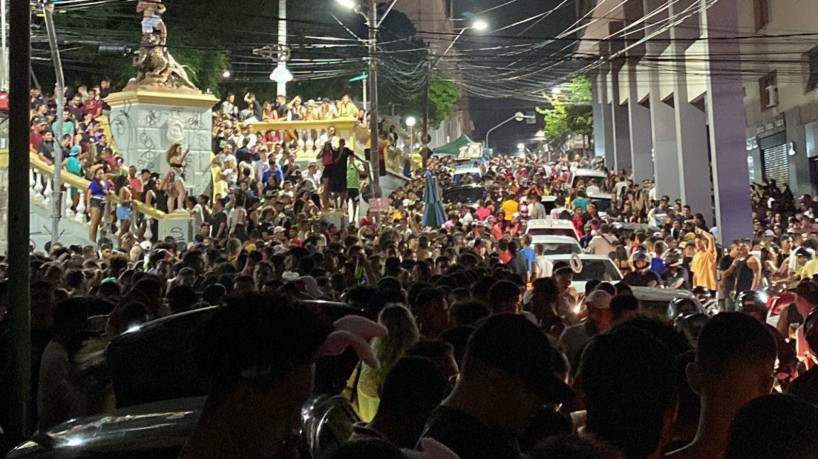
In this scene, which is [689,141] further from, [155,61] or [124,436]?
[124,436]

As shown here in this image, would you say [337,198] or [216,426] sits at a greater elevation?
[337,198]

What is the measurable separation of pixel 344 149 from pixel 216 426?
24.4 m

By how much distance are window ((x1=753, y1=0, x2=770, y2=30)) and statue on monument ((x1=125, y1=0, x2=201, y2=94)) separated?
739 inches

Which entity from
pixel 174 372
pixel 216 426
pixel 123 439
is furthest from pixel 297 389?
pixel 174 372

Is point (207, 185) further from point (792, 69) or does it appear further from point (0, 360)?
point (0, 360)

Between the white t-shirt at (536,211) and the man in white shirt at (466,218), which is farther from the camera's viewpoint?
the man in white shirt at (466,218)

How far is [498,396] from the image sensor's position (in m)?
3.08

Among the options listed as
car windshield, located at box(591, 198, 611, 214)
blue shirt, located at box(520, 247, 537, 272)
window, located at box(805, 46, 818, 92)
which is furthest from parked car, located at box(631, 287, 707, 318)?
car windshield, located at box(591, 198, 611, 214)

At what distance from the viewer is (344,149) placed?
2667 cm

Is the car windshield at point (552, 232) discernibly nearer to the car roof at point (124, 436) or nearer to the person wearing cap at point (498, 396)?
the car roof at point (124, 436)

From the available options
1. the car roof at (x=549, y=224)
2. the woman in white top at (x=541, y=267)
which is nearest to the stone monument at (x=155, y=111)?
the car roof at (x=549, y=224)

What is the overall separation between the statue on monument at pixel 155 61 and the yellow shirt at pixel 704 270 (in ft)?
49.7

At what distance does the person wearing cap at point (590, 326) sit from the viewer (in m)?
7.07

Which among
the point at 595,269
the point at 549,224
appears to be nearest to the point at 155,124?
the point at 549,224
